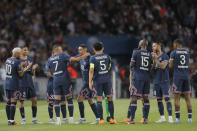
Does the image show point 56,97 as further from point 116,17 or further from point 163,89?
point 116,17

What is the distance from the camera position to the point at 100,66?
15.7m

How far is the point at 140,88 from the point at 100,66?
1.31 m

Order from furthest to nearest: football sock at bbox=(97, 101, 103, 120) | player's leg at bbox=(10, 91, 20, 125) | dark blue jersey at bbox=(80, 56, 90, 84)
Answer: dark blue jersey at bbox=(80, 56, 90, 84) < player's leg at bbox=(10, 91, 20, 125) < football sock at bbox=(97, 101, 103, 120)

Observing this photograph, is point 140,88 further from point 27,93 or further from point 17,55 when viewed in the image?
point 17,55

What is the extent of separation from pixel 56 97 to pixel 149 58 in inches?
116

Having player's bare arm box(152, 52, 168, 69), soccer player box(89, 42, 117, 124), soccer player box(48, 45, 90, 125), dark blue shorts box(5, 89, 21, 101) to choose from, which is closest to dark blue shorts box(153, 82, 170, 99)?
player's bare arm box(152, 52, 168, 69)

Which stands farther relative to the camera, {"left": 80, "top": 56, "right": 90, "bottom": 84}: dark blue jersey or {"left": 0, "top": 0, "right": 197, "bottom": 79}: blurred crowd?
{"left": 0, "top": 0, "right": 197, "bottom": 79}: blurred crowd

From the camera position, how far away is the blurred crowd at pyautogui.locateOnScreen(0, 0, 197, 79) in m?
30.9

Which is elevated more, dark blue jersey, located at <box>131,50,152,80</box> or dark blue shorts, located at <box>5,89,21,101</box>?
dark blue jersey, located at <box>131,50,152,80</box>

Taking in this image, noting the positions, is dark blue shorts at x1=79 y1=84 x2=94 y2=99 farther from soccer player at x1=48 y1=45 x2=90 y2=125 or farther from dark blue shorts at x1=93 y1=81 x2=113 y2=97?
dark blue shorts at x1=93 y1=81 x2=113 y2=97

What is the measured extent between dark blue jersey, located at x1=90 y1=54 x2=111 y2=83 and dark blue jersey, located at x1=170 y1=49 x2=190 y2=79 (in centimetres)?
195

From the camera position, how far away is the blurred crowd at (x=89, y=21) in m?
30.9

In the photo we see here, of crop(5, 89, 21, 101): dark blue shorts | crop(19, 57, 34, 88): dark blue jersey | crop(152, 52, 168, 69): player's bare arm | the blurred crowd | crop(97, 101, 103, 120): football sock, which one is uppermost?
the blurred crowd

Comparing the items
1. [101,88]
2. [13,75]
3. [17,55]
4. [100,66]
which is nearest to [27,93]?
[13,75]
